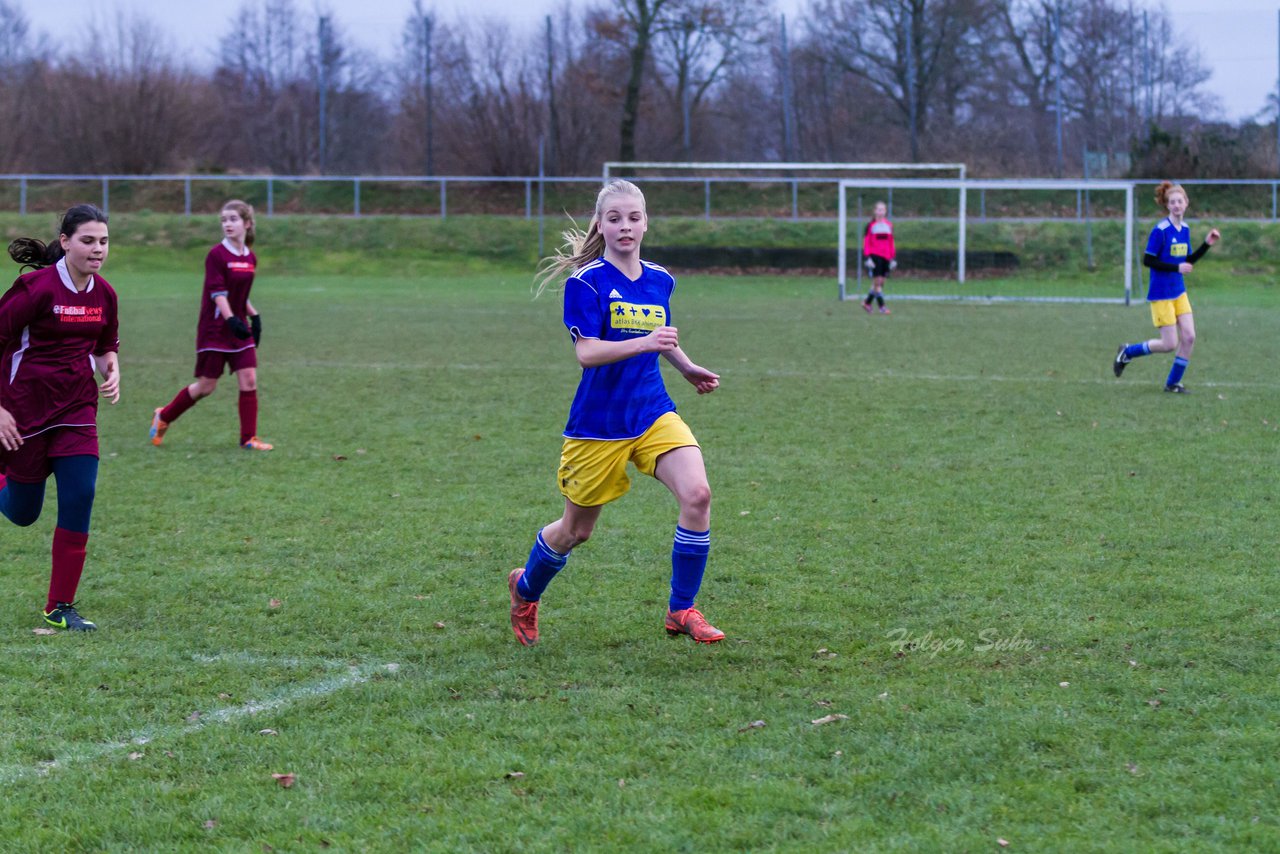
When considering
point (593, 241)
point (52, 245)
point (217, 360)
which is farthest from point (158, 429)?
point (593, 241)

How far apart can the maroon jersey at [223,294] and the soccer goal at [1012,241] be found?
18437 millimetres

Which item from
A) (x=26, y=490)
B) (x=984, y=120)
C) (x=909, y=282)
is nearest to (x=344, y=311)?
(x=909, y=282)

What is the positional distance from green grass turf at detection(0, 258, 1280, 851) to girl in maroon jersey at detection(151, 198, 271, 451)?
0.42m

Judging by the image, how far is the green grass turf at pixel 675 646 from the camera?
3.56m

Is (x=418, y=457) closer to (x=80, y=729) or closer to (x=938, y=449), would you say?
(x=938, y=449)

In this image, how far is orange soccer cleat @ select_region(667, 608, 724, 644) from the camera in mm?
5086

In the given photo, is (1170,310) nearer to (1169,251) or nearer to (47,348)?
(1169,251)

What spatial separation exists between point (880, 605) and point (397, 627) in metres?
2.00

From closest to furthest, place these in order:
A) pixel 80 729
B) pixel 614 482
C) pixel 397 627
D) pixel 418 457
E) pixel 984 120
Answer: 1. pixel 80 729
2. pixel 614 482
3. pixel 397 627
4. pixel 418 457
5. pixel 984 120

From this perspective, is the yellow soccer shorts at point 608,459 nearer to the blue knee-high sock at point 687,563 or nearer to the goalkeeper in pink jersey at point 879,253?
the blue knee-high sock at point 687,563

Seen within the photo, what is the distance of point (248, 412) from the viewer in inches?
380

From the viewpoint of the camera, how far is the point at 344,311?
875 inches

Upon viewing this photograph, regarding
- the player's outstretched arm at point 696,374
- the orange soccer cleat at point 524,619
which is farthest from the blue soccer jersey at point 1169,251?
the orange soccer cleat at point 524,619

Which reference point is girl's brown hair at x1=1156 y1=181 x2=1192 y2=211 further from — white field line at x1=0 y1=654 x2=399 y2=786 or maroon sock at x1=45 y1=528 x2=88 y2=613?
maroon sock at x1=45 y1=528 x2=88 y2=613
